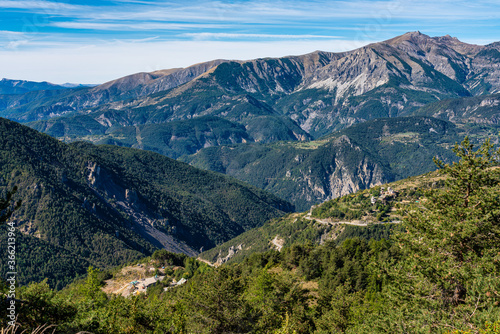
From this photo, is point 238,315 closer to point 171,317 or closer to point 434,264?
point 171,317

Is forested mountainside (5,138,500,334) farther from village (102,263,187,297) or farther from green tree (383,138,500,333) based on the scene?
village (102,263,187,297)

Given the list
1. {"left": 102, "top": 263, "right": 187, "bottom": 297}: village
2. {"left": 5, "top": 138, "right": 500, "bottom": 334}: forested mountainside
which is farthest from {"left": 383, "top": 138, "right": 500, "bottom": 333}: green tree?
{"left": 102, "top": 263, "right": 187, "bottom": 297}: village

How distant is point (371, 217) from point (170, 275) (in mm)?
108938

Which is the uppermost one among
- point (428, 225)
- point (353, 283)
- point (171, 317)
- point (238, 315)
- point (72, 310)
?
point (428, 225)

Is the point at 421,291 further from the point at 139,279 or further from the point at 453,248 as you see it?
the point at 139,279

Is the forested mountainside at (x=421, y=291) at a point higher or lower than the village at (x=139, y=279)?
higher

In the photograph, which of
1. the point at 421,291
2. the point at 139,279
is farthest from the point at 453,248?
the point at 139,279

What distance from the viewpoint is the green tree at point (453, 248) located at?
27516mm

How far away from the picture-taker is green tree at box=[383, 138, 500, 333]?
2752 centimetres

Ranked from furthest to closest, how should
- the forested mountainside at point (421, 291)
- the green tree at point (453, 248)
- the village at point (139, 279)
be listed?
the village at point (139, 279), the green tree at point (453, 248), the forested mountainside at point (421, 291)

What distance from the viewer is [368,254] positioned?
90688 mm

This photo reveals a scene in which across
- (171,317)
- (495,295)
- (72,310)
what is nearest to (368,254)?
(171,317)

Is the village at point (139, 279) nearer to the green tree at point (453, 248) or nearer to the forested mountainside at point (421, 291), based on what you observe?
the forested mountainside at point (421, 291)

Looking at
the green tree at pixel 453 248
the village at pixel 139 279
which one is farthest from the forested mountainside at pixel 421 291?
the village at pixel 139 279
